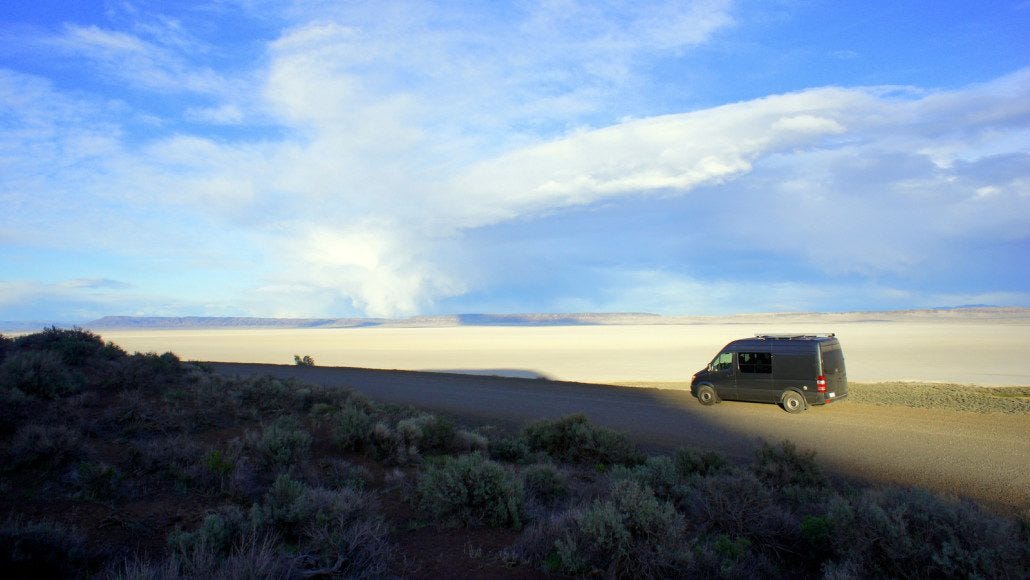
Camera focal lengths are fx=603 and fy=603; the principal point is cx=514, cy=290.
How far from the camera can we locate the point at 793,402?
1747cm

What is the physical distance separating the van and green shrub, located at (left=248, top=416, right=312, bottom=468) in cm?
1240

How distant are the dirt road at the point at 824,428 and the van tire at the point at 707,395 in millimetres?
369

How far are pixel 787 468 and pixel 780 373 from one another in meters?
9.17

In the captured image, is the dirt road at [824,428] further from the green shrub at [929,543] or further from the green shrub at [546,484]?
the green shrub at [546,484]

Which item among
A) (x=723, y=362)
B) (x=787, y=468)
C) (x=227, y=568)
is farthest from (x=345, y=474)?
(x=723, y=362)

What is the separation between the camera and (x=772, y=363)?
17.9 metres

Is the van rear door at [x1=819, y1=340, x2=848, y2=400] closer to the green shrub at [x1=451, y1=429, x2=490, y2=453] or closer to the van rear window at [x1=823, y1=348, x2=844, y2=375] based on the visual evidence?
the van rear window at [x1=823, y1=348, x2=844, y2=375]

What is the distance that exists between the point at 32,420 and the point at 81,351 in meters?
7.91

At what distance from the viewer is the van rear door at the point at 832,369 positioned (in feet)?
56.1

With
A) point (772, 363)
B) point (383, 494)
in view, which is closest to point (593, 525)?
point (383, 494)

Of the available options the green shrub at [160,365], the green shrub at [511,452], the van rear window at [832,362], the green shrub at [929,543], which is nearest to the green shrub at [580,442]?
the green shrub at [511,452]

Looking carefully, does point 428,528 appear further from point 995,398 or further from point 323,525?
point 995,398

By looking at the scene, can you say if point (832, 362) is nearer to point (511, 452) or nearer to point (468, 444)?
point (511, 452)

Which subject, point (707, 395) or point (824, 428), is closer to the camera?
point (824, 428)
